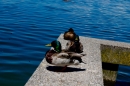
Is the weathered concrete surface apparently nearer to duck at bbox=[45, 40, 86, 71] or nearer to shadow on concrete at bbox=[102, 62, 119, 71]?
duck at bbox=[45, 40, 86, 71]

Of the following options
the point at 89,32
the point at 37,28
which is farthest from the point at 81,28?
the point at 37,28

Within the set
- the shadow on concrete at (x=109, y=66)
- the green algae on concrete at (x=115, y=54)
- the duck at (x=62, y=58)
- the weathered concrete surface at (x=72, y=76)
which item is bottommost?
the shadow on concrete at (x=109, y=66)

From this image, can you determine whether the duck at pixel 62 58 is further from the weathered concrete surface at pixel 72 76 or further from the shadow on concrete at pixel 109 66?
the shadow on concrete at pixel 109 66

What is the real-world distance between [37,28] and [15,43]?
15.4 ft

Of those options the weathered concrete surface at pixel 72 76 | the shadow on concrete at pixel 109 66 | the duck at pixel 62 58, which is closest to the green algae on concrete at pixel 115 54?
the shadow on concrete at pixel 109 66

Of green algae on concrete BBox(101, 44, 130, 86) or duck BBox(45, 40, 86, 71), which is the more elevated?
duck BBox(45, 40, 86, 71)

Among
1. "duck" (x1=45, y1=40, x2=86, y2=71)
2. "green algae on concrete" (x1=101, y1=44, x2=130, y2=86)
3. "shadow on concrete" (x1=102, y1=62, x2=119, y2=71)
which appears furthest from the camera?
"shadow on concrete" (x1=102, y1=62, x2=119, y2=71)

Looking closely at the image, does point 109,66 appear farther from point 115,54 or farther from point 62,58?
point 62,58

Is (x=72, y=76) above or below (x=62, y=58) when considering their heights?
below

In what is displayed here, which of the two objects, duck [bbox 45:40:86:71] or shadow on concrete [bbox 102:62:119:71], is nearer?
duck [bbox 45:40:86:71]

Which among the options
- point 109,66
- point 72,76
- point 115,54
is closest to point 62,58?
point 72,76

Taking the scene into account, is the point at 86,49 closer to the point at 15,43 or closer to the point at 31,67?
the point at 31,67

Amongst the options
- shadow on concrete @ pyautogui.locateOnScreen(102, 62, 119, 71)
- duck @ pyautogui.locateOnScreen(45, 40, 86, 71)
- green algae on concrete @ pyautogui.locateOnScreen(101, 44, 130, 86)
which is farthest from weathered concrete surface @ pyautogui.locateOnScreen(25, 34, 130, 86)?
shadow on concrete @ pyautogui.locateOnScreen(102, 62, 119, 71)

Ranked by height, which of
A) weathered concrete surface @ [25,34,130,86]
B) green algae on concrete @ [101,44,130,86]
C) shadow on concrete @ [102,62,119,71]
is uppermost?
weathered concrete surface @ [25,34,130,86]
